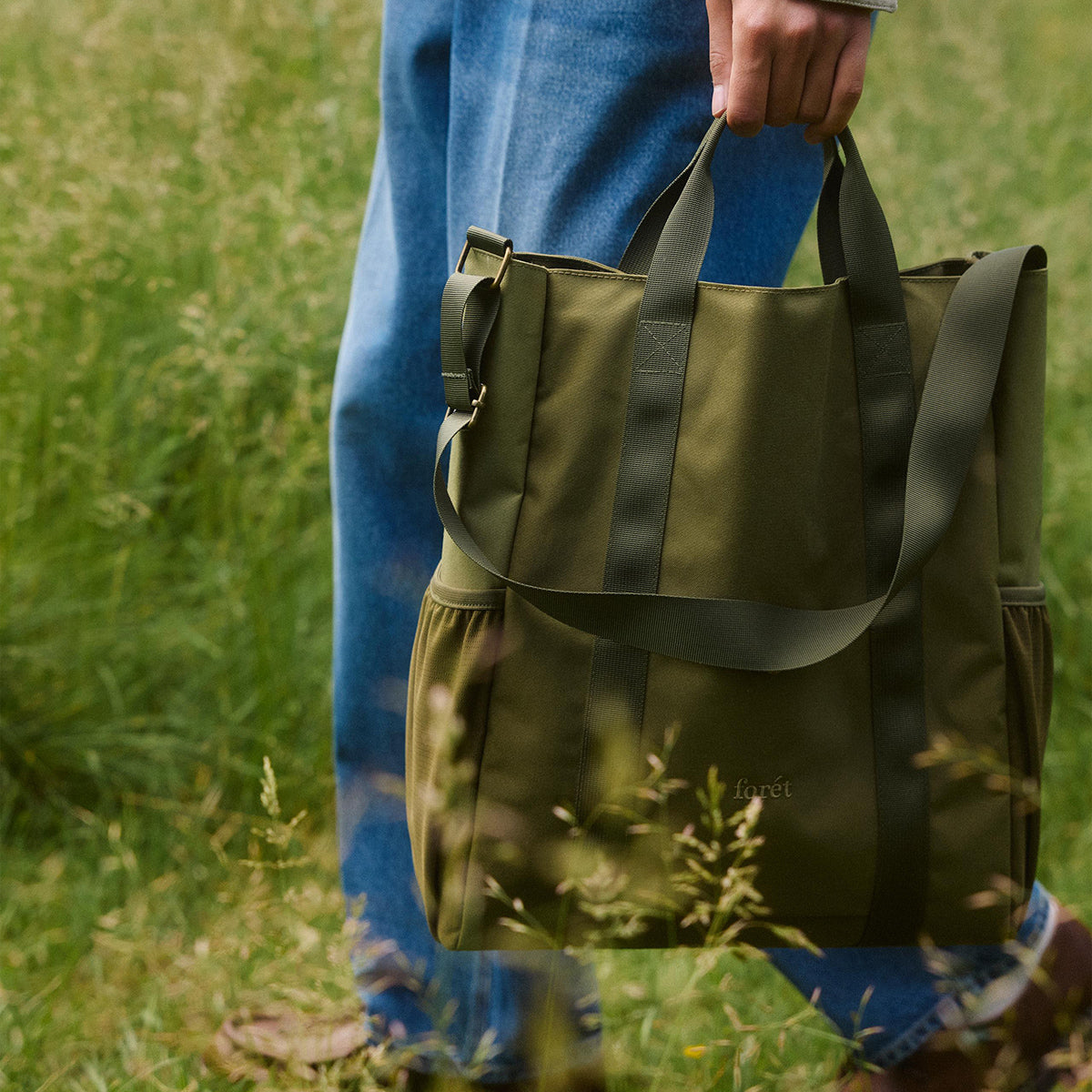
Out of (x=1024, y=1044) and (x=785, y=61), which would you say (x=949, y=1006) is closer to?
(x=1024, y=1044)

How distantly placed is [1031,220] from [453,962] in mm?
2733

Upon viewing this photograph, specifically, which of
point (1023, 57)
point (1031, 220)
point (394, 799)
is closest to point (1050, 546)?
point (1031, 220)

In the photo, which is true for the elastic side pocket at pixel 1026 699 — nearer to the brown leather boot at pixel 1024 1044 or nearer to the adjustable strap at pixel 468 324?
the brown leather boot at pixel 1024 1044

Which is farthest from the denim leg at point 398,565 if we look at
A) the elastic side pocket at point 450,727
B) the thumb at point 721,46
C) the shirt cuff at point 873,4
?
the shirt cuff at point 873,4

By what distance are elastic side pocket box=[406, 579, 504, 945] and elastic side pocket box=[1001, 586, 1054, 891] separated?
0.52 m

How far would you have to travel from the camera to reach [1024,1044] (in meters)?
1.29

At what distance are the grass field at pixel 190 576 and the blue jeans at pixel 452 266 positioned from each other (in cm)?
11

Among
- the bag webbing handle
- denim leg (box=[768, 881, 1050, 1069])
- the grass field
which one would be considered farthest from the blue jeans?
the bag webbing handle

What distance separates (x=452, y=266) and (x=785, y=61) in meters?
0.44

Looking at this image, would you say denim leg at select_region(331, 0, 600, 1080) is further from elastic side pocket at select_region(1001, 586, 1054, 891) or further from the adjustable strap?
elastic side pocket at select_region(1001, 586, 1054, 891)

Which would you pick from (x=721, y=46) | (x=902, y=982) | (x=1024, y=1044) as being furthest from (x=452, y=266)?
(x=1024, y=1044)

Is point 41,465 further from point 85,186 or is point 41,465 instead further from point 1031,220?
point 1031,220

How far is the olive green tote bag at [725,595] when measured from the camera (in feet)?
3.35

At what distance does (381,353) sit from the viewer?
1.33 meters
